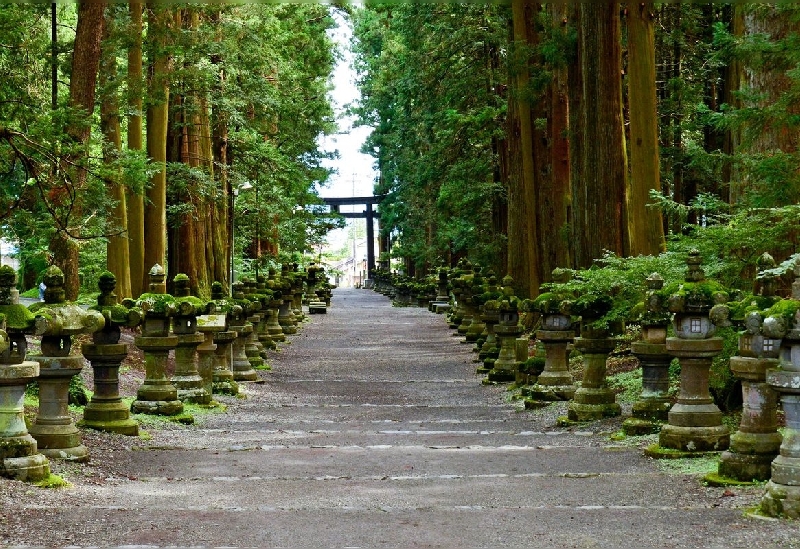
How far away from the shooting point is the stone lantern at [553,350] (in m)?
15.5

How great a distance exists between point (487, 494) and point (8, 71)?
1117 cm

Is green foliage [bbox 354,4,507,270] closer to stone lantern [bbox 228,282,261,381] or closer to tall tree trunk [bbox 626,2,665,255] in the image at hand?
tall tree trunk [bbox 626,2,665,255]

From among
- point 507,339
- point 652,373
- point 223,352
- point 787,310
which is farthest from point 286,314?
point 787,310

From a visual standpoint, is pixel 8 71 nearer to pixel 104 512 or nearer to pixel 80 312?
pixel 80 312

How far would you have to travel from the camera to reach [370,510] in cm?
820

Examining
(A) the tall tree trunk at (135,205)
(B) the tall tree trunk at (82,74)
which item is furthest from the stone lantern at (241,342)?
(A) the tall tree trunk at (135,205)

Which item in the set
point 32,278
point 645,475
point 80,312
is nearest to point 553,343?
point 645,475

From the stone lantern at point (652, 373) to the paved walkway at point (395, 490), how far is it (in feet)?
1.28

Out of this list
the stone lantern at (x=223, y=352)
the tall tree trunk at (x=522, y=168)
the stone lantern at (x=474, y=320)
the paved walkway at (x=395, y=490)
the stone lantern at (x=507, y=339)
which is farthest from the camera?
the stone lantern at (x=474, y=320)

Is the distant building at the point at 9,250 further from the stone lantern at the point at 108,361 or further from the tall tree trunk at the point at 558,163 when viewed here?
the tall tree trunk at the point at 558,163

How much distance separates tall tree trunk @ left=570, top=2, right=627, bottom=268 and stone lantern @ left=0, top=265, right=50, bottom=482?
12.2 m

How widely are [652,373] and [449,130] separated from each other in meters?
25.6

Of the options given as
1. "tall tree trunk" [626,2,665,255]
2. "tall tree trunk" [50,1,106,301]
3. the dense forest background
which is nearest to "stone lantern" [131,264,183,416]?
the dense forest background

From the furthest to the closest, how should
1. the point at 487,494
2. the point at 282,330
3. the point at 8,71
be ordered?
the point at 282,330 → the point at 8,71 → the point at 487,494
